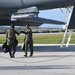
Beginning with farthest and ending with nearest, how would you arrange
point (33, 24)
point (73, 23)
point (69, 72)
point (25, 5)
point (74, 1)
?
point (33, 24) < point (73, 23) < point (25, 5) < point (74, 1) < point (69, 72)

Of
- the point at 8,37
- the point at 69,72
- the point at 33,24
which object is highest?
the point at 69,72

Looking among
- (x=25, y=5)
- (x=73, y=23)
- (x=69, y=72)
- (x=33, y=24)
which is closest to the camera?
(x=69, y=72)

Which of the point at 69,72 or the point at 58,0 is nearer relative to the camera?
the point at 69,72

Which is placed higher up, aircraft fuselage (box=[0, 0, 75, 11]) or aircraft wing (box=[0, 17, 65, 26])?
aircraft fuselage (box=[0, 0, 75, 11])

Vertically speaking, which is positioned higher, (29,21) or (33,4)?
(33,4)

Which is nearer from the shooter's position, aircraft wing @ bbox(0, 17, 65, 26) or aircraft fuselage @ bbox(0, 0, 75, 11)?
aircraft fuselage @ bbox(0, 0, 75, 11)

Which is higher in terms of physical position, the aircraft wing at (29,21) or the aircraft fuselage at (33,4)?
the aircraft fuselage at (33,4)

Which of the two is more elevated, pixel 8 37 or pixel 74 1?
pixel 74 1

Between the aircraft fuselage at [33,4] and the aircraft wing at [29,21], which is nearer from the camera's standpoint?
the aircraft fuselage at [33,4]

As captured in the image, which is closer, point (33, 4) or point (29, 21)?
point (33, 4)

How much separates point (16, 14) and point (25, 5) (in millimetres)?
645

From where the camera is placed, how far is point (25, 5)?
17.9 metres

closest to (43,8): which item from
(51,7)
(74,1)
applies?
(51,7)

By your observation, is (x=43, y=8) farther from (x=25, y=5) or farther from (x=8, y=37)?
(x=8, y=37)
